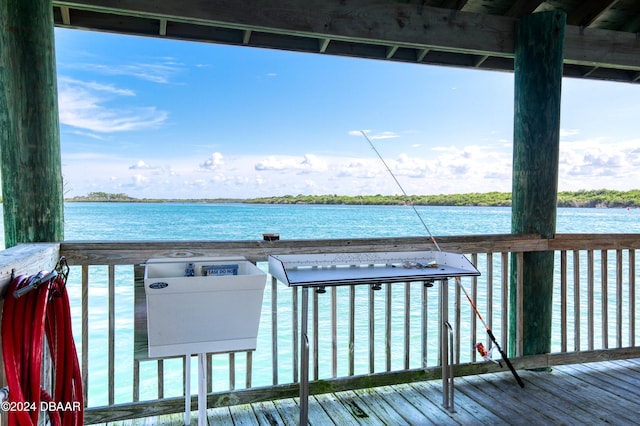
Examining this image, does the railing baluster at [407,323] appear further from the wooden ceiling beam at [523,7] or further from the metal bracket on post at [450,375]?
the wooden ceiling beam at [523,7]

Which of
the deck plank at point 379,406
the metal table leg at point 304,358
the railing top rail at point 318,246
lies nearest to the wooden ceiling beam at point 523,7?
the railing top rail at point 318,246

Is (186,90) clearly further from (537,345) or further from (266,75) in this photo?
(537,345)

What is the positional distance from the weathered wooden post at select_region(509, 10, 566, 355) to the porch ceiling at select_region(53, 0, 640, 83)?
19 cm

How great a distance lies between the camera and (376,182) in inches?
797

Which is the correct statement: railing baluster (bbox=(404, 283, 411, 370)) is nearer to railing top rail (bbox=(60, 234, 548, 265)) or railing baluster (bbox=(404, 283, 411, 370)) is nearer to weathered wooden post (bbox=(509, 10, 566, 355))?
railing top rail (bbox=(60, 234, 548, 265))

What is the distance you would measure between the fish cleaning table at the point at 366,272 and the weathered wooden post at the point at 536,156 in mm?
855

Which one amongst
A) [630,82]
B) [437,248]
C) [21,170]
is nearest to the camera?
[21,170]

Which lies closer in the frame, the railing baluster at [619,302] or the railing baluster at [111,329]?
the railing baluster at [111,329]

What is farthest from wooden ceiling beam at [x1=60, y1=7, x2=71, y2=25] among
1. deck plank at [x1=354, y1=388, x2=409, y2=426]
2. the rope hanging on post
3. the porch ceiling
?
deck plank at [x1=354, y1=388, x2=409, y2=426]

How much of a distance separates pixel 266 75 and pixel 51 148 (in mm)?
27514

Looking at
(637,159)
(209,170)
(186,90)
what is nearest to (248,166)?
(209,170)

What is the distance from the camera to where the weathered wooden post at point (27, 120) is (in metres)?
2.07

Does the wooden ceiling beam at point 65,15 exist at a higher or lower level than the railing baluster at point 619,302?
higher

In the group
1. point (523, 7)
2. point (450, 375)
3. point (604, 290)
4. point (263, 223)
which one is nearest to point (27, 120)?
point (450, 375)
